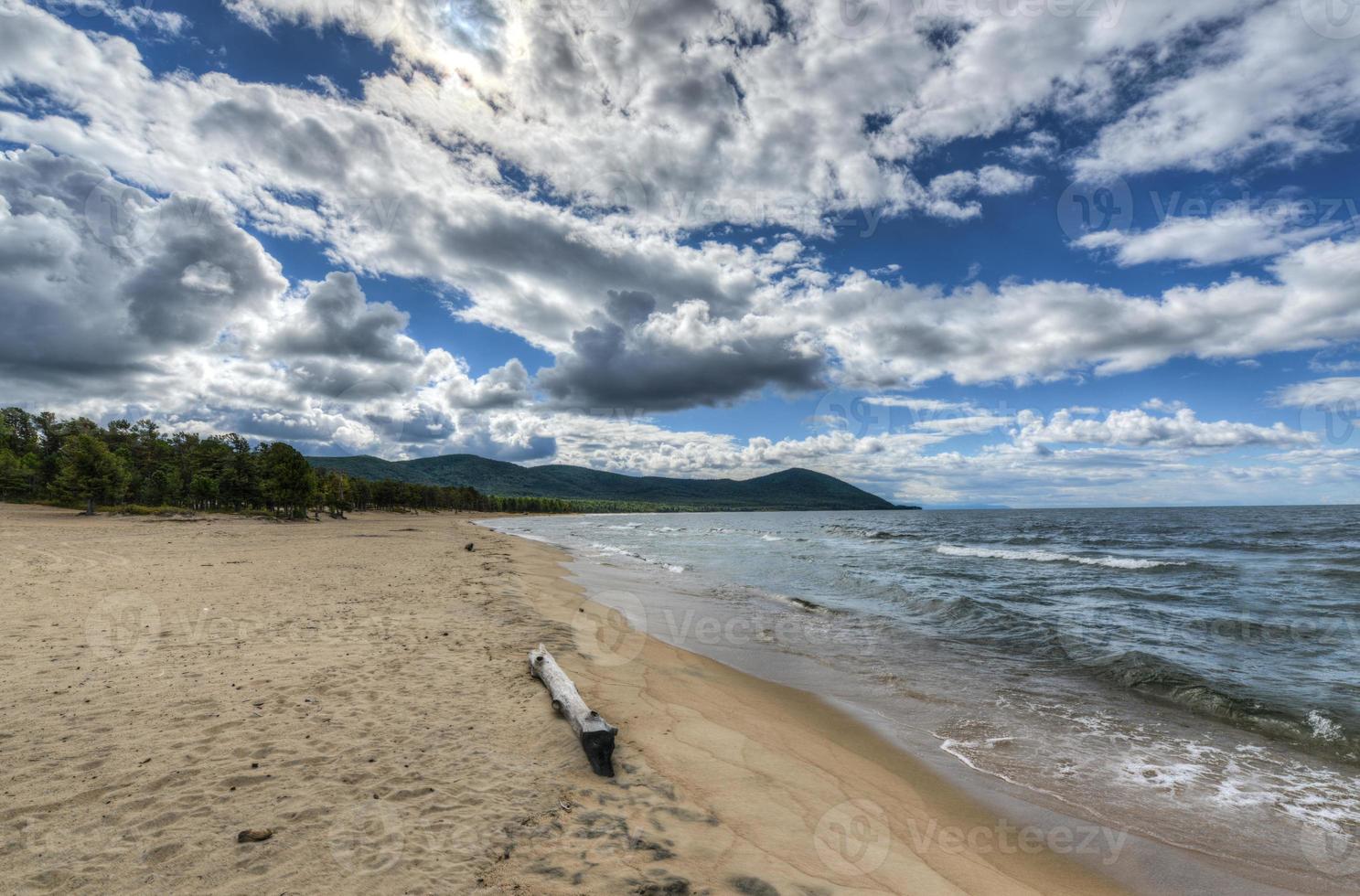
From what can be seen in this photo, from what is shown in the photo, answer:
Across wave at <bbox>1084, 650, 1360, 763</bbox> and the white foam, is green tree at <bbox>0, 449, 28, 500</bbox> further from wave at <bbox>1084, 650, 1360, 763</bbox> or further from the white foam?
the white foam

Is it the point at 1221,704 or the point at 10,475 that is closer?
the point at 1221,704

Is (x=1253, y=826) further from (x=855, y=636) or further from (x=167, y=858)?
(x=167, y=858)

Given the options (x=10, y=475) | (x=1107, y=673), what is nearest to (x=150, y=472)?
(x=10, y=475)

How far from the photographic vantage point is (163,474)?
81562mm

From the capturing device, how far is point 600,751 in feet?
21.7

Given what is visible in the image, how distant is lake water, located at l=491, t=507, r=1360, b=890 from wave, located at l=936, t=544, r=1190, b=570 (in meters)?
3.32

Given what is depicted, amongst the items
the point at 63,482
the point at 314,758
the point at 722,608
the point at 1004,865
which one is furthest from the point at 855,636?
the point at 63,482

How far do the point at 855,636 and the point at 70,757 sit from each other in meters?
16.2

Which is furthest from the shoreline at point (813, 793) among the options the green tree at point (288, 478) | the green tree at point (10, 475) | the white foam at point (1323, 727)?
the green tree at point (10, 475)

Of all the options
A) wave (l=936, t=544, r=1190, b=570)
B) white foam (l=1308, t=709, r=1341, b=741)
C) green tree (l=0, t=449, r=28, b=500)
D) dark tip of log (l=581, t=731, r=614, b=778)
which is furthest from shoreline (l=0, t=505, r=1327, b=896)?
green tree (l=0, t=449, r=28, b=500)

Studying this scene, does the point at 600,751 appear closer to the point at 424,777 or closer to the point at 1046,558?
the point at 424,777

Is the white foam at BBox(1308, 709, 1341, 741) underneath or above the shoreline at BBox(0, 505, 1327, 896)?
underneath

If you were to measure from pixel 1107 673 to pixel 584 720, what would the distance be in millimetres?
13028

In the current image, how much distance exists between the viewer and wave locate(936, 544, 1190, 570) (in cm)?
3411
